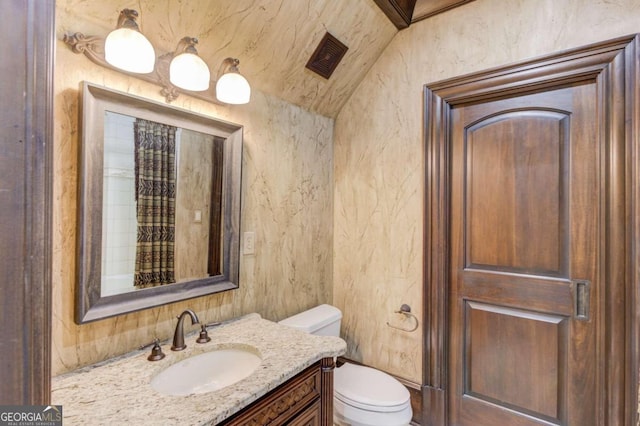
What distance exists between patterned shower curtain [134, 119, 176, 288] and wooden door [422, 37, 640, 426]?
1.40m

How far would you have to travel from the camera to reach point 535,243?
158 centimetres

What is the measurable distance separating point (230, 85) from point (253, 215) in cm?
67

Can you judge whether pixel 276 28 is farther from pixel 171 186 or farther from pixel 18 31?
pixel 18 31

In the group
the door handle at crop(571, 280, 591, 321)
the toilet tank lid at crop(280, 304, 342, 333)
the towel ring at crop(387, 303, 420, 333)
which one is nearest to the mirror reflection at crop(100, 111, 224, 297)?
the toilet tank lid at crop(280, 304, 342, 333)

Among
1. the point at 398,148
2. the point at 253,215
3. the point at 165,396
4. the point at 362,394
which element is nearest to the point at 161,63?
the point at 253,215

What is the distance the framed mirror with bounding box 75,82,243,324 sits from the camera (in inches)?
41.8

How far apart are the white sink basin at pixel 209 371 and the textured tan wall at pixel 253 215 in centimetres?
19

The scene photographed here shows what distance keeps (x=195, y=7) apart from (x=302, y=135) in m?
0.91

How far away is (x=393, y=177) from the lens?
1.98 m

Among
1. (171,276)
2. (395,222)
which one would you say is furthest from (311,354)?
(395,222)

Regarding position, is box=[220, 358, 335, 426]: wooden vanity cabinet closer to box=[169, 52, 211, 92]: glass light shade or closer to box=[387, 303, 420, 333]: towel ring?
box=[387, 303, 420, 333]: towel ring

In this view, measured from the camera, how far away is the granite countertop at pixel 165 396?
820 mm

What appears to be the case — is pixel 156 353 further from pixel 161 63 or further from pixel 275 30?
pixel 275 30

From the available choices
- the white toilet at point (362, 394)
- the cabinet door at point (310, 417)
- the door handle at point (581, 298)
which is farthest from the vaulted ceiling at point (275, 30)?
the door handle at point (581, 298)
